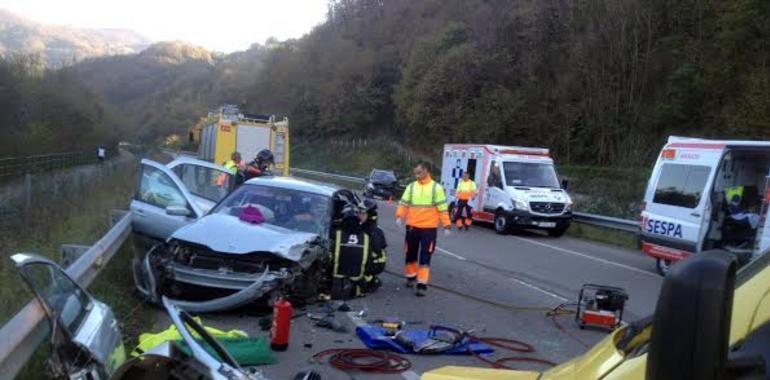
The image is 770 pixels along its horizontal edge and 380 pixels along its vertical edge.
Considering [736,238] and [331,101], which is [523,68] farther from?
[736,238]

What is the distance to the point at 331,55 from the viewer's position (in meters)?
78.0

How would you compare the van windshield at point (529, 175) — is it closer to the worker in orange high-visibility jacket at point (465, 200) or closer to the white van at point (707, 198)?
the worker in orange high-visibility jacket at point (465, 200)

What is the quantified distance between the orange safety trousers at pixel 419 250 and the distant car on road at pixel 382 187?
68.2 ft

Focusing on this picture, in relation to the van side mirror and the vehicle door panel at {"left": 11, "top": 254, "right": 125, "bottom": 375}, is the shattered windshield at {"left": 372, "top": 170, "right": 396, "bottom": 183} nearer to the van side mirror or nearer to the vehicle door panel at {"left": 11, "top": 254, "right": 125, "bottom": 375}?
the vehicle door panel at {"left": 11, "top": 254, "right": 125, "bottom": 375}

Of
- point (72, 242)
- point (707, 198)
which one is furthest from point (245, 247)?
point (707, 198)

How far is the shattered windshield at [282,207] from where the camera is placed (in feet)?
28.8

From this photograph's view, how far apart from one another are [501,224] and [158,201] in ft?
36.5

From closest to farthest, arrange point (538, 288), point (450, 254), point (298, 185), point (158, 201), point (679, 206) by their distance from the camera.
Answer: point (298, 185), point (158, 201), point (538, 288), point (679, 206), point (450, 254)

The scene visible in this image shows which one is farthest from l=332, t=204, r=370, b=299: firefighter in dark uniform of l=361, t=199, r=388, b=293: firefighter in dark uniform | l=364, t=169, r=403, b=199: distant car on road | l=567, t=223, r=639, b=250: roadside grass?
l=364, t=169, r=403, b=199: distant car on road

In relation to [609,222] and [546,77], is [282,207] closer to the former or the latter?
[609,222]

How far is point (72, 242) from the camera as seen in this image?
35.3 ft

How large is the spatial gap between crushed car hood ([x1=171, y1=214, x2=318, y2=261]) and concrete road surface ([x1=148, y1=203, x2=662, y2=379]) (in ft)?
2.43

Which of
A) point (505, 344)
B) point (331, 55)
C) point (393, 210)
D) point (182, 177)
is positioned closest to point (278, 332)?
point (505, 344)

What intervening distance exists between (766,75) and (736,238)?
16.1 m
